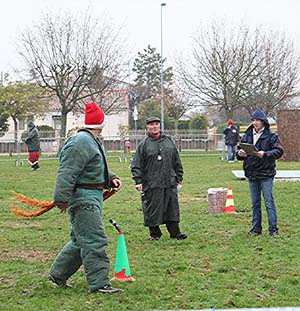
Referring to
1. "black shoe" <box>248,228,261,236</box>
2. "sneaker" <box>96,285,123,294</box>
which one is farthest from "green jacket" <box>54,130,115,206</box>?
"black shoe" <box>248,228,261,236</box>

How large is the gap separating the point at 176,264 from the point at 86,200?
177 cm

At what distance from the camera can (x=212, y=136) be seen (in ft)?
125

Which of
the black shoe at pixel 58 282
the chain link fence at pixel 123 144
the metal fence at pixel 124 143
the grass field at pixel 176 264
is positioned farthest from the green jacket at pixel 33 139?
the black shoe at pixel 58 282

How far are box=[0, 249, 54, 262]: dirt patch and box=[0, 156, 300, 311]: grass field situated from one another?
12 mm

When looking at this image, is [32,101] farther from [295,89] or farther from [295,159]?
[295,159]

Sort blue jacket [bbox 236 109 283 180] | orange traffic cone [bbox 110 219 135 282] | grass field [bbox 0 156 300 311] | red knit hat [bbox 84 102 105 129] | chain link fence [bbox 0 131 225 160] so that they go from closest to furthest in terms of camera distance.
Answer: grass field [bbox 0 156 300 311], red knit hat [bbox 84 102 105 129], orange traffic cone [bbox 110 219 135 282], blue jacket [bbox 236 109 283 180], chain link fence [bbox 0 131 225 160]

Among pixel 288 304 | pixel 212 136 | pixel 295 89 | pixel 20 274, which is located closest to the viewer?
pixel 288 304

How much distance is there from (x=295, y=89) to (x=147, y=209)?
3804 centimetres

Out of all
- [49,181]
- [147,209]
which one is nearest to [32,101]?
[49,181]

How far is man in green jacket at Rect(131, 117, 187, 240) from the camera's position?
8992 millimetres

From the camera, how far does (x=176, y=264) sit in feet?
24.2

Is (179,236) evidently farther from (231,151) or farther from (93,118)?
(231,151)

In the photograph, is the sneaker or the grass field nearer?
the grass field

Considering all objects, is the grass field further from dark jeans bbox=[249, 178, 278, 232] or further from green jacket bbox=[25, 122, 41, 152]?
green jacket bbox=[25, 122, 41, 152]
